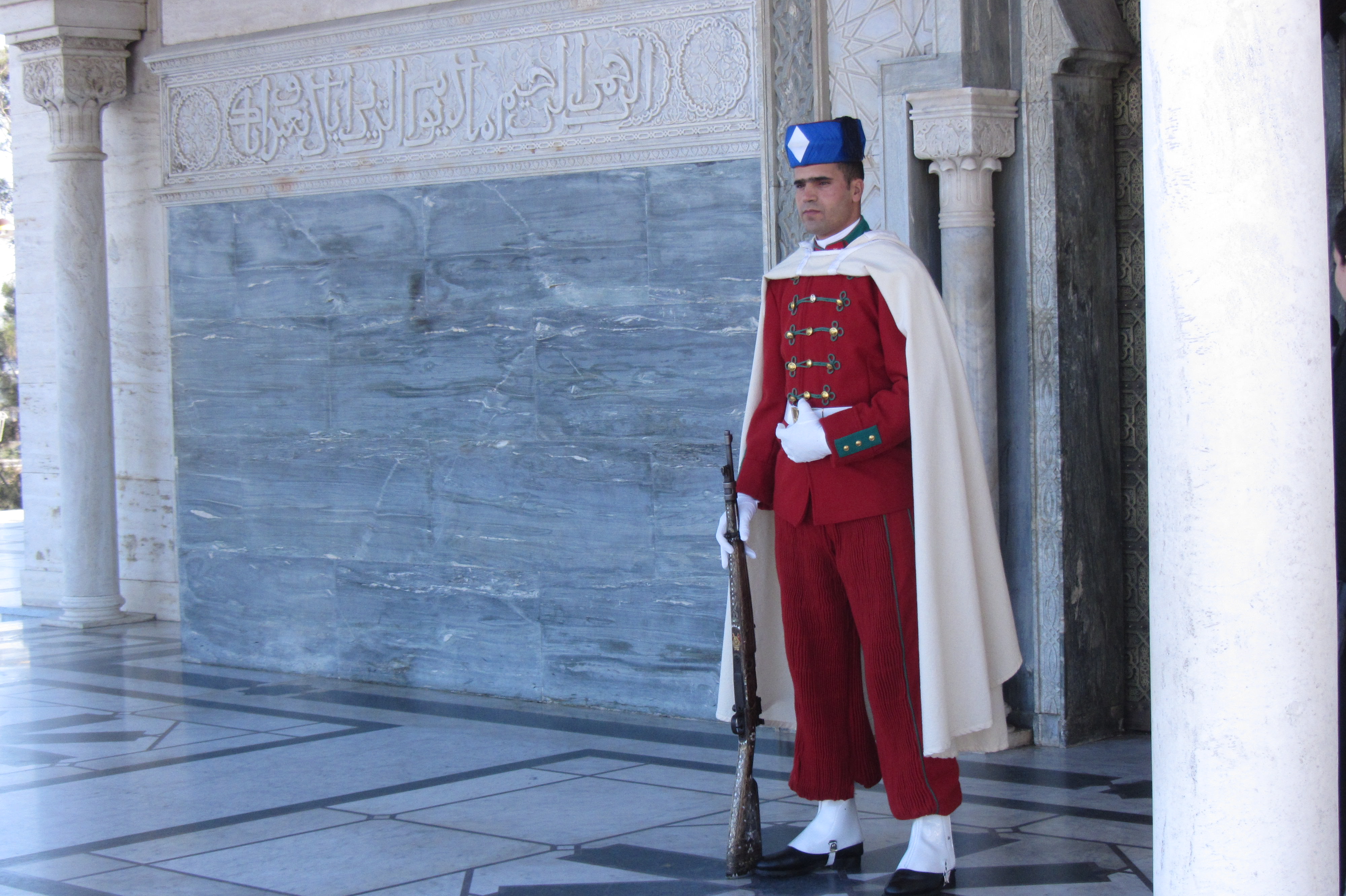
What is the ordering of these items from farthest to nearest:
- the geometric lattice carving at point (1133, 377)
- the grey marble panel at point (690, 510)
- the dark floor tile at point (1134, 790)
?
the grey marble panel at point (690, 510), the geometric lattice carving at point (1133, 377), the dark floor tile at point (1134, 790)

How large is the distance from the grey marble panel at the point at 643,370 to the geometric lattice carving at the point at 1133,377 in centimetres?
115

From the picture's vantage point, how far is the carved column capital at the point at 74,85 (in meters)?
7.70

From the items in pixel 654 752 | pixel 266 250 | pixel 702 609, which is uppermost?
pixel 266 250

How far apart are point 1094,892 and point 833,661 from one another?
699 mm

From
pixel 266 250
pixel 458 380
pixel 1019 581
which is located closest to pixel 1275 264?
pixel 1019 581

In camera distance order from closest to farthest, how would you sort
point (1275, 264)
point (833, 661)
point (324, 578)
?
point (1275, 264) < point (833, 661) < point (324, 578)

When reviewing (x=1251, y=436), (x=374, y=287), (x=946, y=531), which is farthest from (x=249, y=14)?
(x=1251, y=436)

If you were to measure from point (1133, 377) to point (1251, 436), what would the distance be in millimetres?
2735

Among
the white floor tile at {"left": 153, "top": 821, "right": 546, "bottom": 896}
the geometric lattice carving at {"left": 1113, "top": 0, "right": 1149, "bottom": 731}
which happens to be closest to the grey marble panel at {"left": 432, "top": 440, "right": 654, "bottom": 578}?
the geometric lattice carving at {"left": 1113, "top": 0, "right": 1149, "bottom": 731}

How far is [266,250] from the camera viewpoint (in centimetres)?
650

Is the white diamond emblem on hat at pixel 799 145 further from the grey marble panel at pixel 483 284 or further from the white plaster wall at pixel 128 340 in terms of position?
the white plaster wall at pixel 128 340

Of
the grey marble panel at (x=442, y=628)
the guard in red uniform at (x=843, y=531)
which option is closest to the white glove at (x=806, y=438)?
the guard in red uniform at (x=843, y=531)

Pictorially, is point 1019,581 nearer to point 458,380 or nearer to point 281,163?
point 458,380

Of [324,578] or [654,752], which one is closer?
[654,752]
